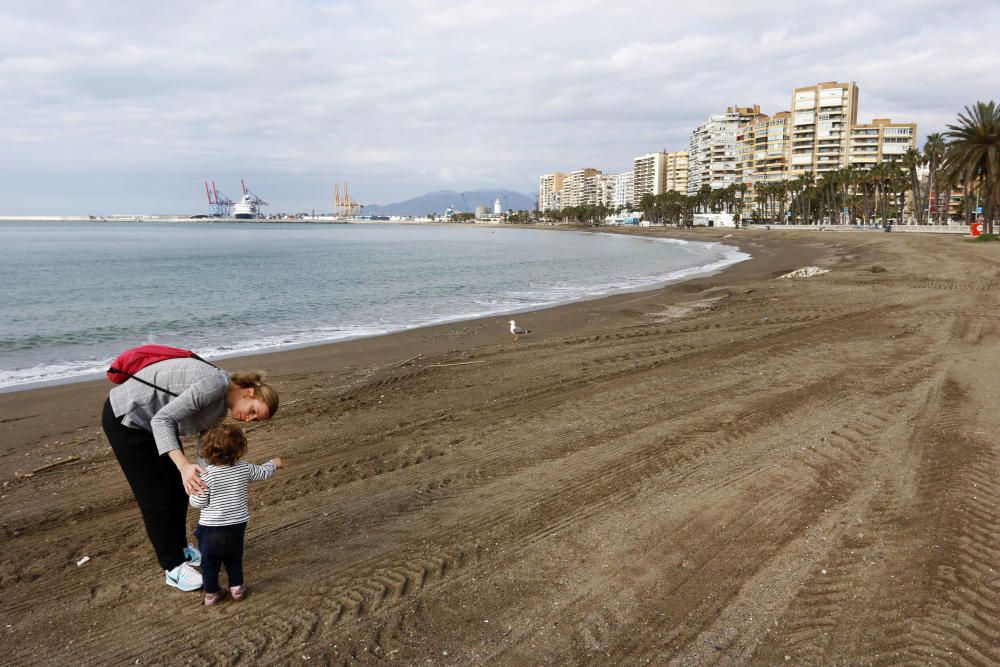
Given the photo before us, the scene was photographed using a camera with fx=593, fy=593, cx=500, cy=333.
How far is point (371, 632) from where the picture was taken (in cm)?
331

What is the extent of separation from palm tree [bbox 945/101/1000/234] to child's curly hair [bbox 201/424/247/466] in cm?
4960

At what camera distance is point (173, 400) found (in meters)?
3.13

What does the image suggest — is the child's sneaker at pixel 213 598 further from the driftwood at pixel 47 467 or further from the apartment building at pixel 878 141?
the apartment building at pixel 878 141

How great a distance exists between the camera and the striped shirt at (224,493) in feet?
10.8

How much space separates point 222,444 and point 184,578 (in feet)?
3.64

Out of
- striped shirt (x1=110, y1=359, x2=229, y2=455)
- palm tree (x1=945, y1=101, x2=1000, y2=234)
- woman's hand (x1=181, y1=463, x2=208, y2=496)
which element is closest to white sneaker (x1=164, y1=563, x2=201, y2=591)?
woman's hand (x1=181, y1=463, x2=208, y2=496)

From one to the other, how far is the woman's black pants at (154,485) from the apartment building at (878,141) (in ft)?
465

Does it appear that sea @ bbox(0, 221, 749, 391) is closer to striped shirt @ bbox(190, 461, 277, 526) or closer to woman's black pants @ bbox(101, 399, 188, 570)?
woman's black pants @ bbox(101, 399, 188, 570)

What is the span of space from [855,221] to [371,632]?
4739 inches

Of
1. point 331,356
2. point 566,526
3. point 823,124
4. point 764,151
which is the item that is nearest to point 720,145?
point 764,151

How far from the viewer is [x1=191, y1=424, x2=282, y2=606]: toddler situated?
3.24m

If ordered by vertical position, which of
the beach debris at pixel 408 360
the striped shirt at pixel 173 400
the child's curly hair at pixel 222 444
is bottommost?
the beach debris at pixel 408 360

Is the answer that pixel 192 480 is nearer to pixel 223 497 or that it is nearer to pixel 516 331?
pixel 223 497

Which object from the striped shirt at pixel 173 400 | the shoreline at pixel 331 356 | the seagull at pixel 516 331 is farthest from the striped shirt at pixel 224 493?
the seagull at pixel 516 331
